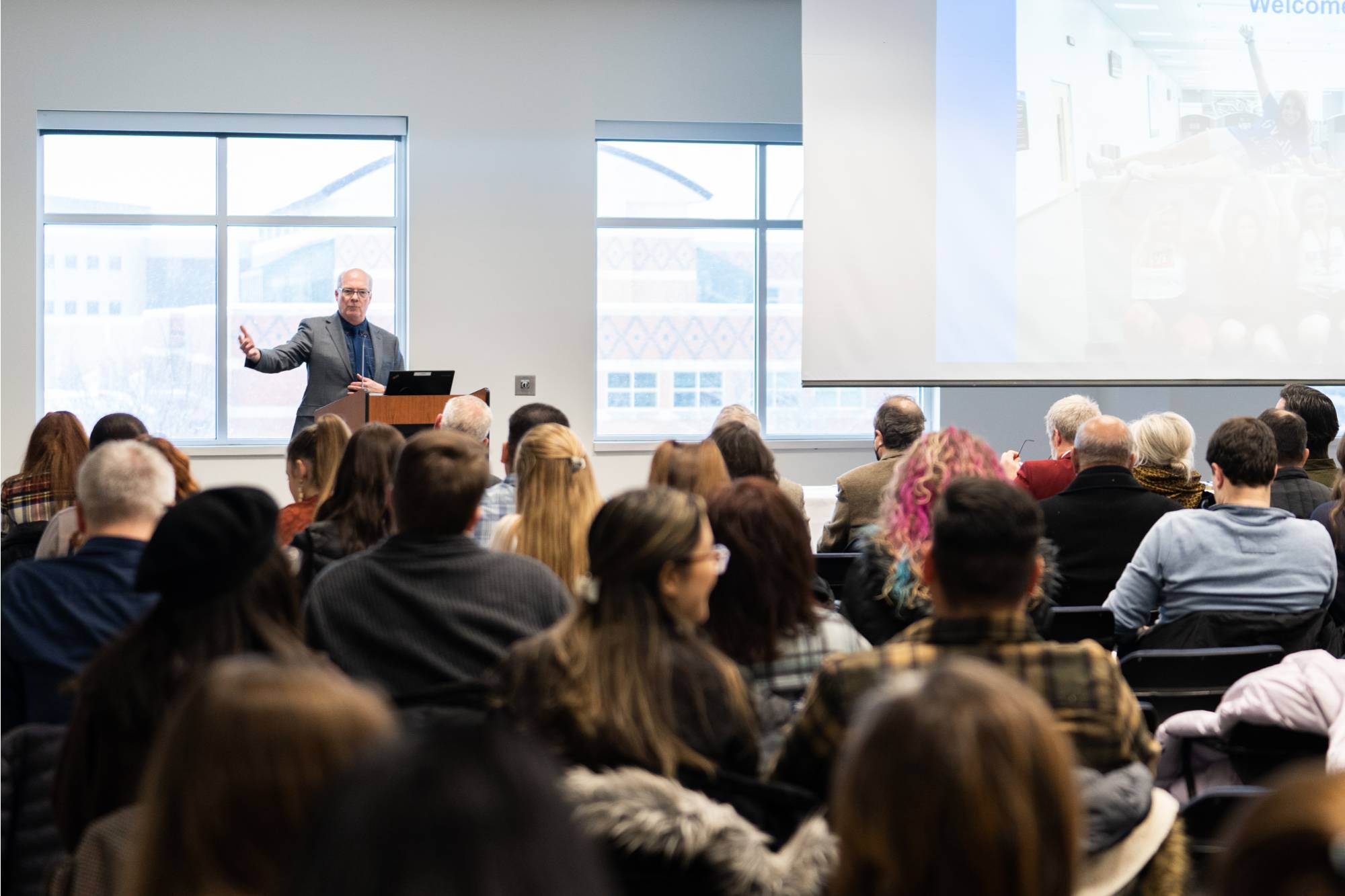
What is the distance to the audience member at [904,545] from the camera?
2.95 meters

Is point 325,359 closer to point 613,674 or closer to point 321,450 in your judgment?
point 321,450

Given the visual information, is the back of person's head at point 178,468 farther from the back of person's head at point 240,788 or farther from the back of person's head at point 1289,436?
the back of person's head at point 1289,436

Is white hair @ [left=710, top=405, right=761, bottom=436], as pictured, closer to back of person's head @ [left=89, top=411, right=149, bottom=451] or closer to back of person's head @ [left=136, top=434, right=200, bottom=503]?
back of person's head @ [left=136, top=434, right=200, bottom=503]

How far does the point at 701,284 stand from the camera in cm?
889

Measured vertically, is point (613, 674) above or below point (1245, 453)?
below

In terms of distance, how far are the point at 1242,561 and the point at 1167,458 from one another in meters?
1.23

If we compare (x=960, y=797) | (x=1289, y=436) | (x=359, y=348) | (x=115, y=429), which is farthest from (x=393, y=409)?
(x=960, y=797)

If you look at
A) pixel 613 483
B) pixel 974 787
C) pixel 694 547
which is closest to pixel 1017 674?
pixel 694 547

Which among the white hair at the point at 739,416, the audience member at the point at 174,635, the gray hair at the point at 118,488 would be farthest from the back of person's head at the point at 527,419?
the audience member at the point at 174,635

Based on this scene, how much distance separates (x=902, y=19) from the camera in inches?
275

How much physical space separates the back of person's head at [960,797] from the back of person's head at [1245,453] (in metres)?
2.86

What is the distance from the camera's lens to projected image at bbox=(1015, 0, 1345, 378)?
23.2 ft

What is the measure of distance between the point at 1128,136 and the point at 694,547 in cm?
614

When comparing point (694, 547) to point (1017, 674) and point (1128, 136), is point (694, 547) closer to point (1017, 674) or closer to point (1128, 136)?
point (1017, 674)
